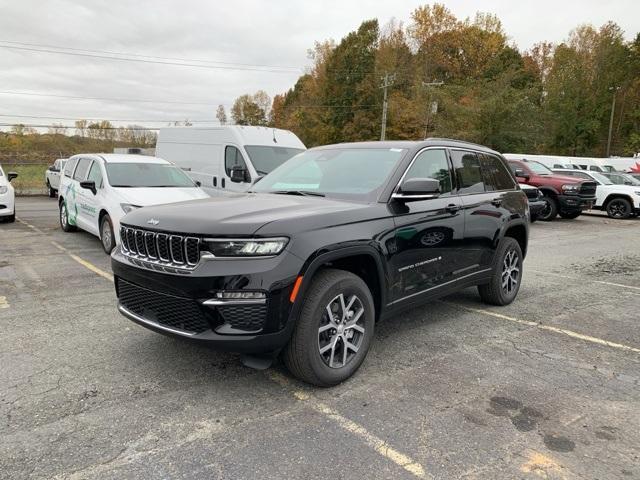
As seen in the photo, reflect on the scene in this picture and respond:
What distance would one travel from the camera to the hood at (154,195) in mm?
7812

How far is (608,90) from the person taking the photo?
52969 mm

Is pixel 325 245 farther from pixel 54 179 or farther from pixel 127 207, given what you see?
pixel 54 179

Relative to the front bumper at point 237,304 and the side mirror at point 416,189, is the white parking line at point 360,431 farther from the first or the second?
the side mirror at point 416,189

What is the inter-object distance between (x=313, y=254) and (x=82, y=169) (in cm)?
805

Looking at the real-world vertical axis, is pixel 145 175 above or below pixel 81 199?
above

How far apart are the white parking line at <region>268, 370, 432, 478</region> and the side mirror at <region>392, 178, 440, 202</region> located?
1691mm

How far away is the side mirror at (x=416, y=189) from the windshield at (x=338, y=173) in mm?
191

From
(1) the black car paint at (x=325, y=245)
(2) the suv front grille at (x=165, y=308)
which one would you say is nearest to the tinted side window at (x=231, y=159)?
(1) the black car paint at (x=325, y=245)

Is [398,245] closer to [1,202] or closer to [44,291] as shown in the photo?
[44,291]

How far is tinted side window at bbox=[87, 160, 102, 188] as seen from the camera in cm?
872

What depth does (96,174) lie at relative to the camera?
895cm

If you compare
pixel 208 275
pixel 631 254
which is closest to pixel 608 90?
pixel 631 254

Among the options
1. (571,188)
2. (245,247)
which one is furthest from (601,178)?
(245,247)

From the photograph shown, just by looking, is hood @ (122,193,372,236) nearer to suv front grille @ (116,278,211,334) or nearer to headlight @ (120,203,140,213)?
suv front grille @ (116,278,211,334)
